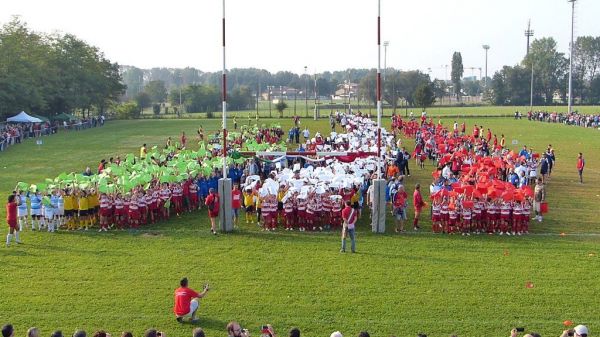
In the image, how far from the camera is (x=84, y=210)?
63.1 ft

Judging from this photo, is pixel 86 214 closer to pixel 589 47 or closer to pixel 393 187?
pixel 393 187

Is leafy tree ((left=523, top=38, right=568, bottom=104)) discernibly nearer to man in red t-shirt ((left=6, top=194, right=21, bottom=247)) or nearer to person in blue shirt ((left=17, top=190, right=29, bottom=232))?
person in blue shirt ((left=17, top=190, right=29, bottom=232))

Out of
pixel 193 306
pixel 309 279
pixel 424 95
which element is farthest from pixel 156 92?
pixel 193 306

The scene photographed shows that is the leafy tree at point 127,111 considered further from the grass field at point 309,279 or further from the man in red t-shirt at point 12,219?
the man in red t-shirt at point 12,219

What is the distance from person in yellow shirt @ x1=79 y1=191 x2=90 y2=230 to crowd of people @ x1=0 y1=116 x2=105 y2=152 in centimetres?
2864

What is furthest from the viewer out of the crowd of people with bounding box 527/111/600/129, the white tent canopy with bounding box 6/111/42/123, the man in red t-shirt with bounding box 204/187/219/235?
the crowd of people with bounding box 527/111/600/129

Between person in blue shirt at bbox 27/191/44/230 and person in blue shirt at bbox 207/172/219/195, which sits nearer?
person in blue shirt at bbox 27/191/44/230

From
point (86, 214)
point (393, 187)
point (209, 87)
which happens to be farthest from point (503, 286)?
point (209, 87)

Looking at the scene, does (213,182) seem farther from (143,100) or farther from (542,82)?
(542,82)

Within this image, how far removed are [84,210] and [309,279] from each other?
8132mm

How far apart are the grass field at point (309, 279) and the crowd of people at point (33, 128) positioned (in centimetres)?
3226

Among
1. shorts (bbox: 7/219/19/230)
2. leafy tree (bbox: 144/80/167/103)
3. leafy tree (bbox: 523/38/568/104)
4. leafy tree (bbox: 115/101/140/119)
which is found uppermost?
leafy tree (bbox: 523/38/568/104)

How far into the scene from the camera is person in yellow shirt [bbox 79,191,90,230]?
63.0 feet

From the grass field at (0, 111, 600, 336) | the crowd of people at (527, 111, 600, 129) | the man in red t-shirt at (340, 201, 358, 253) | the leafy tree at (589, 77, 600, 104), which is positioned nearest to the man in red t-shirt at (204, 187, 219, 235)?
the grass field at (0, 111, 600, 336)
